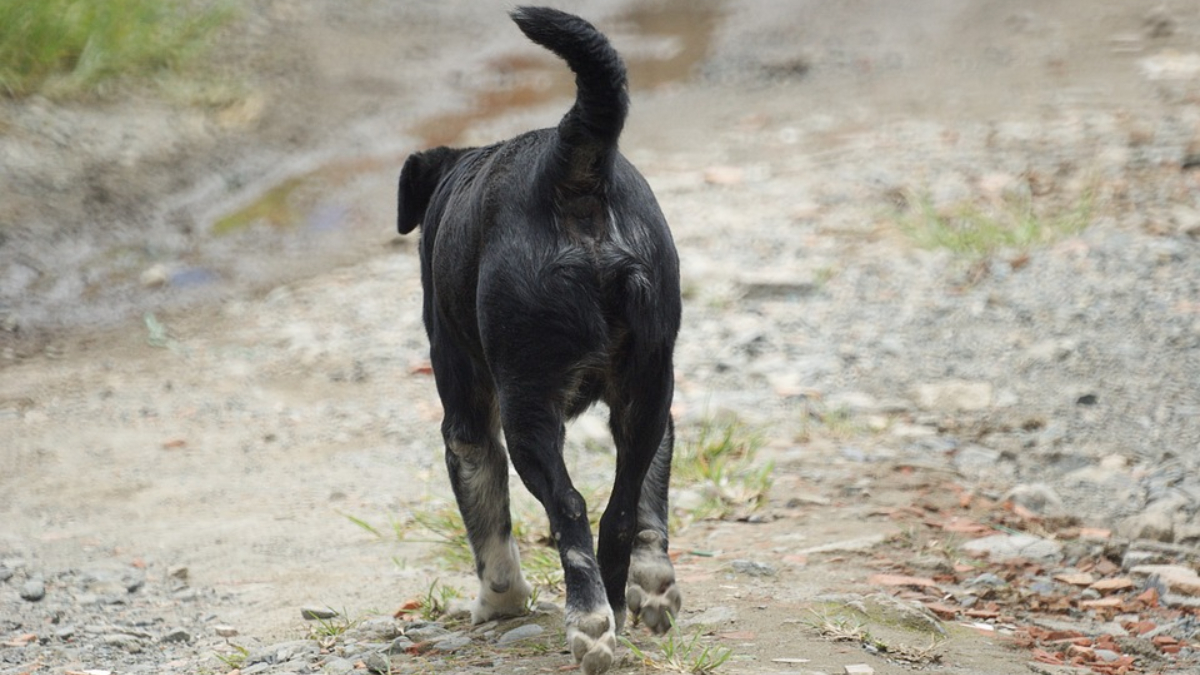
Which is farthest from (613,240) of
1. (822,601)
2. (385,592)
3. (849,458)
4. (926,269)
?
(926,269)

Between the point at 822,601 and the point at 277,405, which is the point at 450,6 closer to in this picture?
the point at 277,405

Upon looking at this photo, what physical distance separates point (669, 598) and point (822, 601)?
76 centimetres

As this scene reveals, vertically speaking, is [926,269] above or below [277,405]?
above

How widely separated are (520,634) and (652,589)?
0.56 metres

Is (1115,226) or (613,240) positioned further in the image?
(1115,226)

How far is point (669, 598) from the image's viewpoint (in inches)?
160

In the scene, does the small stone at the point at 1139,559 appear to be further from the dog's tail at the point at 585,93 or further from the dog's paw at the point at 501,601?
the dog's tail at the point at 585,93

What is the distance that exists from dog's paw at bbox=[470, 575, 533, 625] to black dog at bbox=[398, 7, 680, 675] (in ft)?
2.00

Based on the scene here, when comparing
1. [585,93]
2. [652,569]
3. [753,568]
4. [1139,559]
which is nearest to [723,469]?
[753,568]

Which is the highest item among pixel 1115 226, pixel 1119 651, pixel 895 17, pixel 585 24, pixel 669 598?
pixel 895 17

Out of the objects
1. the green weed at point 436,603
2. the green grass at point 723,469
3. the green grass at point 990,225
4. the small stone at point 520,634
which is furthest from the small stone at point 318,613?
the green grass at point 990,225

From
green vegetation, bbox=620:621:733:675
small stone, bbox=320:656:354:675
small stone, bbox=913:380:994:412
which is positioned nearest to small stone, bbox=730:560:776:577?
green vegetation, bbox=620:621:733:675

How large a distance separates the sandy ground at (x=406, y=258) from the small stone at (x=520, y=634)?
20.0 inches

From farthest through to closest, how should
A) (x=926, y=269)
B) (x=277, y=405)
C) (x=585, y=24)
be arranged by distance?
(x=926, y=269)
(x=277, y=405)
(x=585, y=24)
